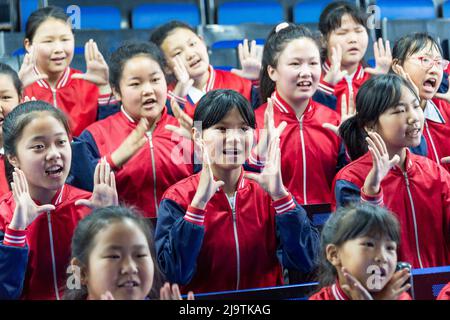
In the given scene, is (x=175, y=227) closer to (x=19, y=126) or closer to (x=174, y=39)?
(x=19, y=126)

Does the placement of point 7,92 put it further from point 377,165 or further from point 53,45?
point 377,165

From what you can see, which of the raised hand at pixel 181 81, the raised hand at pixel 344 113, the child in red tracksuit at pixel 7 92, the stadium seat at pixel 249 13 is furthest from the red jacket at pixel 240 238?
the stadium seat at pixel 249 13

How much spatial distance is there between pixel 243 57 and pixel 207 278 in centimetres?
99

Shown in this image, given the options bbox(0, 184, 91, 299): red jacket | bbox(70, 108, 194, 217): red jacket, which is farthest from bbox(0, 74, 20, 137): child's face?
bbox(0, 184, 91, 299): red jacket

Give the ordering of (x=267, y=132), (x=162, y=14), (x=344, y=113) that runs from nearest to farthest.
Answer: (x=267, y=132), (x=344, y=113), (x=162, y=14)

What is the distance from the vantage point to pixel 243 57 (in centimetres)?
260

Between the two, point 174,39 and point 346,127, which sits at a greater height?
point 174,39

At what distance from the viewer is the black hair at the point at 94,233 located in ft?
4.78

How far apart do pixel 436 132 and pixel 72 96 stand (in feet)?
3.37

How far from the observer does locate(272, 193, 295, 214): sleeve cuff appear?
5.64ft

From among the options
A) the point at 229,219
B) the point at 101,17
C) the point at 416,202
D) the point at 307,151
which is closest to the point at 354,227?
the point at 229,219

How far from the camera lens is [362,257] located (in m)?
1.48

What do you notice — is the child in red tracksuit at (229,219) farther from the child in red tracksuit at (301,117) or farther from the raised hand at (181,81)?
the raised hand at (181,81)
